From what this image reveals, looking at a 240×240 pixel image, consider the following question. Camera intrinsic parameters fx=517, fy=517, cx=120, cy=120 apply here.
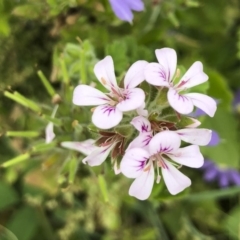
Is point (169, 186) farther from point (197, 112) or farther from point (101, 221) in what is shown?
point (101, 221)

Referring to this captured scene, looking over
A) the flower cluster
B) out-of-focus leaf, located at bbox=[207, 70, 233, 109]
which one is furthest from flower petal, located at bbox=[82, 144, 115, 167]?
out-of-focus leaf, located at bbox=[207, 70, 233, 109]

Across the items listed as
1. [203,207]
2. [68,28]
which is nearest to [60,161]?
[68,28]

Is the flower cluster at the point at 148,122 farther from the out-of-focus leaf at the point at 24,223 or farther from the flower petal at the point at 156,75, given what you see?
the out-of-focus leaf at the point at 24,223

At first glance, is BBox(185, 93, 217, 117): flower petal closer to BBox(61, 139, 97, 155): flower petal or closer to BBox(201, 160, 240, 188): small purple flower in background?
BBox(61, 139, 97, 155): flower petal

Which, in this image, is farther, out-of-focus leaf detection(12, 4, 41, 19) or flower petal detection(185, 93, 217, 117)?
out-of-focus leaf detection(12, 4, 41, 19)

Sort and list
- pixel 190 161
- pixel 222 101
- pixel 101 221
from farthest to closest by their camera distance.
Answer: pixel 101 221 → pixel 222 101 → pixel 190 161
